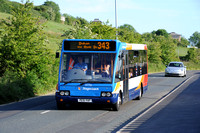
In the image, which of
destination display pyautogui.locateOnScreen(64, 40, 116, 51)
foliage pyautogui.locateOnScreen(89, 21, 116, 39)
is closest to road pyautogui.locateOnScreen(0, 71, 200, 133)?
destination display pyautogui.locateOnScreen(64, 40, 116, 51)

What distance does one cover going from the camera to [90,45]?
14016 millimetres

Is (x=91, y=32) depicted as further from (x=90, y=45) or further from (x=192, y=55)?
(x=192, y=55)

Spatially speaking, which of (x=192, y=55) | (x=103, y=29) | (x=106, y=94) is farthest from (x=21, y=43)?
(x=192, y=55)

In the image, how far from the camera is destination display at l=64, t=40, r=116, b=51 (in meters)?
13.9

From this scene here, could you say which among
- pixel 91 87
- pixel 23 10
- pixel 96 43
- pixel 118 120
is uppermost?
pixel 23 10

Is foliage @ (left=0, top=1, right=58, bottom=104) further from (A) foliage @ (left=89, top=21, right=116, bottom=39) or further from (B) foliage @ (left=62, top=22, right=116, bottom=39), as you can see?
(A) foliage @ (left=89, top=21, right=116, bottom=39)

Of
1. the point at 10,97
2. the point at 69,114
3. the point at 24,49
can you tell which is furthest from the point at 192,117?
the point at 24,49

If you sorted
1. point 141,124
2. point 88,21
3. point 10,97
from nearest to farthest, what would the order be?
point 141,124 < point 10,97 < point 88,21

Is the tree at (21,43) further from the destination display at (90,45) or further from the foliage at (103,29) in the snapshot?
the foliage at (103,29)

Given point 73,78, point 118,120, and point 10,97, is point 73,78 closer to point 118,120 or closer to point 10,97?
point 118,120

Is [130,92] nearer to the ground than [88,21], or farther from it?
nearer to the ground

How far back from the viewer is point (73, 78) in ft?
45.1

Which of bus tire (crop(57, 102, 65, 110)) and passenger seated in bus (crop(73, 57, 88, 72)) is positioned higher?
passenger seated in bus (crop(73, 57, 88, 72))

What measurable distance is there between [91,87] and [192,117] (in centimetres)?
389
